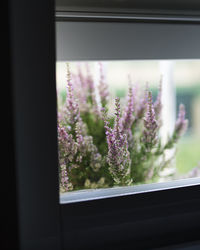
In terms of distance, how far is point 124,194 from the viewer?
0.56 metres

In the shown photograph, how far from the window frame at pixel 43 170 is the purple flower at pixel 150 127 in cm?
23

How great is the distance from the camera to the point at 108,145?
0.62 metres

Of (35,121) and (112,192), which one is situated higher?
(35,121)

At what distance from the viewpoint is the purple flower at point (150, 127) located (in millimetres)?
698

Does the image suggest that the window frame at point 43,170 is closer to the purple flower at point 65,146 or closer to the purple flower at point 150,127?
the purple flower at point 65,146

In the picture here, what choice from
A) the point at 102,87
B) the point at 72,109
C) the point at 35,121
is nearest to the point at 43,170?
the point at 35,121

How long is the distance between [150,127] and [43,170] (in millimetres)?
349

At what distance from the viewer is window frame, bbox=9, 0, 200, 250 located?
47 cm

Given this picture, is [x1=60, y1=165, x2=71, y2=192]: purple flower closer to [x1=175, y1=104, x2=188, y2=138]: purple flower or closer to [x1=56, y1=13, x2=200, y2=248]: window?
[x1=56, y1=13, x2=200, y2=248]: window

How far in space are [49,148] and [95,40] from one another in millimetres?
296

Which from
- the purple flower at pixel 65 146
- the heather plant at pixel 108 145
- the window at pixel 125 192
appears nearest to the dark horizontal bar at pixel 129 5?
the window at pixel 125 192

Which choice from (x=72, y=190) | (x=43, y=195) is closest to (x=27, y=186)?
(x=43, y=195)

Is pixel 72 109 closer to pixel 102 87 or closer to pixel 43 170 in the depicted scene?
pixel 43 170

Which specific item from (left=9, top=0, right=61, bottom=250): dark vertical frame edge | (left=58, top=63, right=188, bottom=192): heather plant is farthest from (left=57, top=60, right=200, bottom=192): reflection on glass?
(left=9, top=0, right=61, bottom=250): dark vertical frame edge
